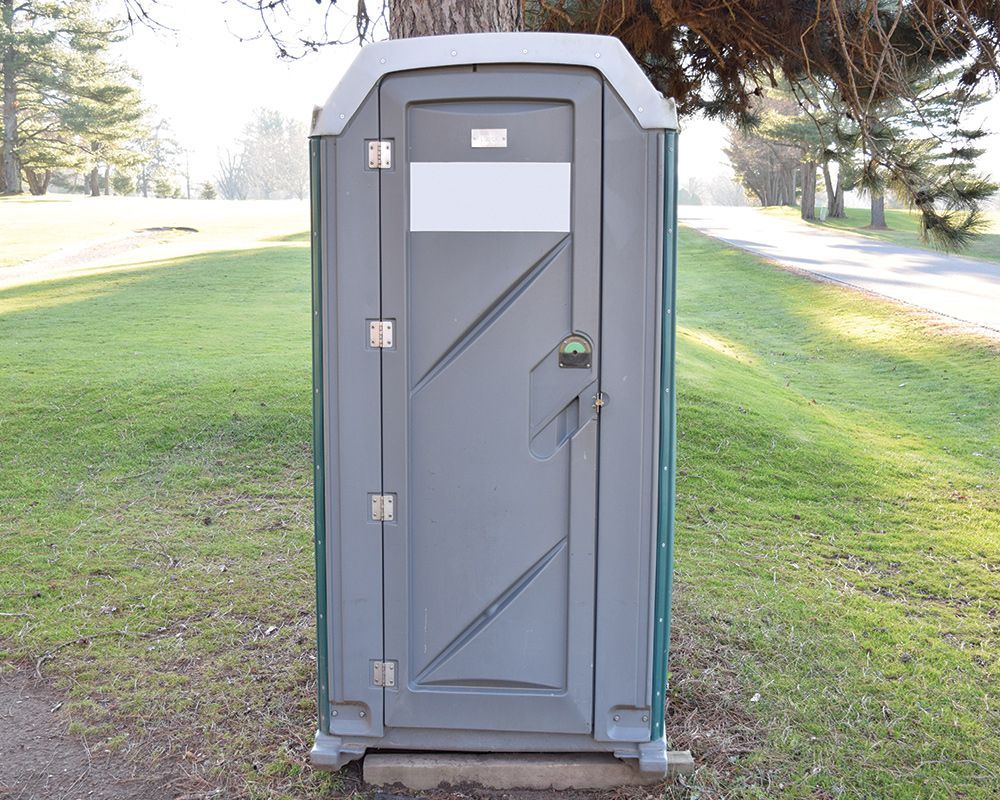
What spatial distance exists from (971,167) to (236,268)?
1656cm

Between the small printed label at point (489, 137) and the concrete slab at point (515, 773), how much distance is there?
6.55 ft

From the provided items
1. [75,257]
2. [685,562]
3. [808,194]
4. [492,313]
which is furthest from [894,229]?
[492,313]

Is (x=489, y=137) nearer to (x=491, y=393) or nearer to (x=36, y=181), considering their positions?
(x=491, y=393)

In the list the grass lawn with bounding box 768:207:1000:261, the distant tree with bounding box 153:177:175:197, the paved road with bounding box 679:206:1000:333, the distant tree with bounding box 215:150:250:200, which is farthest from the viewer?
the distant tree with bounding box 215:150:250:200

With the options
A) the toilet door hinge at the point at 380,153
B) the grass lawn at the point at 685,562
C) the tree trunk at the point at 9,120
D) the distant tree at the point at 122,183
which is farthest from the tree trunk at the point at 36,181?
the toilet door hinge at the point at 380,153

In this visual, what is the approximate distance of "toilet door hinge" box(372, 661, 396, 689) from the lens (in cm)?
310

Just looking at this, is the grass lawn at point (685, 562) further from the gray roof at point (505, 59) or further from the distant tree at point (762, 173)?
the distant tree at point (762, 173)

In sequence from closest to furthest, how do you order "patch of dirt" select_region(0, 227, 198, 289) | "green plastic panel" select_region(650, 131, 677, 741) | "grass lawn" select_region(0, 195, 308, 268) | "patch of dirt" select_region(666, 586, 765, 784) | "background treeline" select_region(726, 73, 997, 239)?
"green plastic panel" select_region(650, 131, 677, 741) < "patch of dirt" select_region(666, 586, 765, 784) < "background treeline" select_region(726, 73, 997, 239) < "patch of dirt" select_region(0, 227, 198, 289) < "grass lawn" select_region(0, 195, 308, 268)

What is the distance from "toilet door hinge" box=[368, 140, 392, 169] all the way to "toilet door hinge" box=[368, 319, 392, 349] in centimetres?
Answer: 47

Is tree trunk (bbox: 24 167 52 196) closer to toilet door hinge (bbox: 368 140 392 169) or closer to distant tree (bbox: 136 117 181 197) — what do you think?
distant tree (bbox: 136 117 181 197)

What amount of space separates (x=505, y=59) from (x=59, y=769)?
9.42 feet

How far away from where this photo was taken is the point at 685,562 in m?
5.52

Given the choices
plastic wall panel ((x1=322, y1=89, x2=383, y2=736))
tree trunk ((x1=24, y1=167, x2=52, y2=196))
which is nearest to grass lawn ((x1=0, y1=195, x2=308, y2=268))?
tree trunk ((x1=24, y1=167, x2=52, y2=196))

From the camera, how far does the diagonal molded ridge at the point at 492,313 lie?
113 inches
